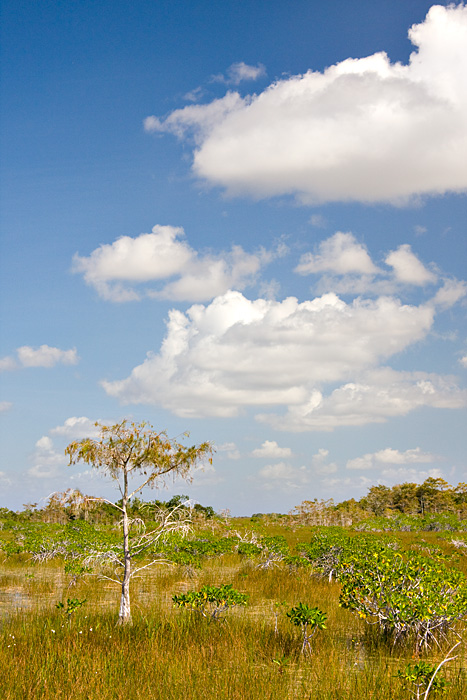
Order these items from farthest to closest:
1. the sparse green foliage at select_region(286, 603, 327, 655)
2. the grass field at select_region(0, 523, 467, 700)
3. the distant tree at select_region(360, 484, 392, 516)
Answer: the distant tree at select_region(360, 484, 392, 516) < the sparse green foliage at select_region(286, 603, 327, 655) < the grass field at select_region(0, 523, 467, 700)

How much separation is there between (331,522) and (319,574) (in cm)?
4452

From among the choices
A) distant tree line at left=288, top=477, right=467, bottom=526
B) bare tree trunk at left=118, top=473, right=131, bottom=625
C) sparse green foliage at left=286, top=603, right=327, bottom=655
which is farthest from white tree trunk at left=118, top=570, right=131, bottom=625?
distant tree line at left=288, top=477, right=467, bottom=526

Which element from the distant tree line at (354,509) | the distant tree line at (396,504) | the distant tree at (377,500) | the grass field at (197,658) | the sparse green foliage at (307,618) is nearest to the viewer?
the grass field at (197,658)

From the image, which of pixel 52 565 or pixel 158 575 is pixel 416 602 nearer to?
pixel 158 575

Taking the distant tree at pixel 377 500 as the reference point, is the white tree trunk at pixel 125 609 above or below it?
above

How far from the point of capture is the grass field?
7.61 metres

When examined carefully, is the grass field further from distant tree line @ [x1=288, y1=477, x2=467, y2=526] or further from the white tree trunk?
distant tree line @ [x1=288, y1=477, x2=467, y2=526]

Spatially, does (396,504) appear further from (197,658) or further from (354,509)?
(197,658)

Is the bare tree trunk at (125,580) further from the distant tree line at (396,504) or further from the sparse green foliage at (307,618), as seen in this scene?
the distant tree line at (396,504)

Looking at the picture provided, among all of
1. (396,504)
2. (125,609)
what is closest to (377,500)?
(396,504)

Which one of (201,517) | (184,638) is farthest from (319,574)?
(201,517)

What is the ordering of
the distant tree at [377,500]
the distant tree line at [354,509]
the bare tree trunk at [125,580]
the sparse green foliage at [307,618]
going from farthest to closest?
the distant tree at [377,500]
the distant tree line at [354,509]
the bare tree trunk at [125,580]
the sparse green foliage at [307,618]

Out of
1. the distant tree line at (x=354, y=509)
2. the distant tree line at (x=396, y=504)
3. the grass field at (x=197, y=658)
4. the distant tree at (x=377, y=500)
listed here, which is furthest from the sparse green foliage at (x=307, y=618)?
the distant tree at (x=377, y=500)

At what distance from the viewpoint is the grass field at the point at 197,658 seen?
761 cm
